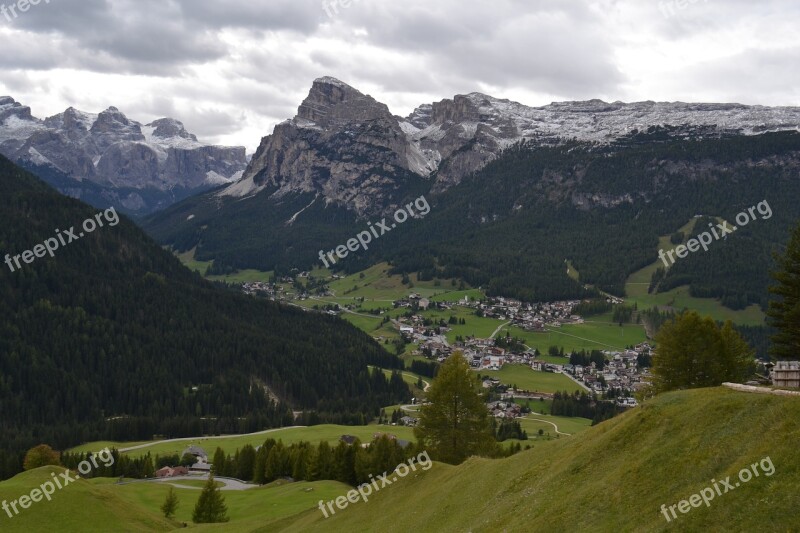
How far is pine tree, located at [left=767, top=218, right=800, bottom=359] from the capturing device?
5716cm

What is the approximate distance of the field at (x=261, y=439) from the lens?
129875 millimetres

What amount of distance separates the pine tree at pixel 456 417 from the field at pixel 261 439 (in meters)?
53.2

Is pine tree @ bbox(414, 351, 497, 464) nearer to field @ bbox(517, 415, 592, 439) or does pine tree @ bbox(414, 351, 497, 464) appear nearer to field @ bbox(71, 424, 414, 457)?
field @ bbox(71, 424, 414, 457)

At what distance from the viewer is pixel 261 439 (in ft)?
460

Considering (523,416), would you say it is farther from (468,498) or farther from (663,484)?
(663,484)

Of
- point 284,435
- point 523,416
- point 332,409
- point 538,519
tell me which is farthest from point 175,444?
point 538,519

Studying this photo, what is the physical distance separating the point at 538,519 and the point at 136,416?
153451 millimetres

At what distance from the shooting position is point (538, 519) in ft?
101

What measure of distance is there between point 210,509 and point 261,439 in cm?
6948

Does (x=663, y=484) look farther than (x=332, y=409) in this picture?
No

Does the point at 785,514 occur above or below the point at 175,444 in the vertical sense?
above

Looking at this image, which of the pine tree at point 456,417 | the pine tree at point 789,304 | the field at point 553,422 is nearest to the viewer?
the pine tree at point 789,304

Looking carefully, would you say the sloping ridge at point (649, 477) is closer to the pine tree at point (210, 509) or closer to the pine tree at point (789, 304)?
the pine tree at point (789, 304)

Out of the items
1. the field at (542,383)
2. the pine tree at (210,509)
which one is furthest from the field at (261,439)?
the field at (542,383)
